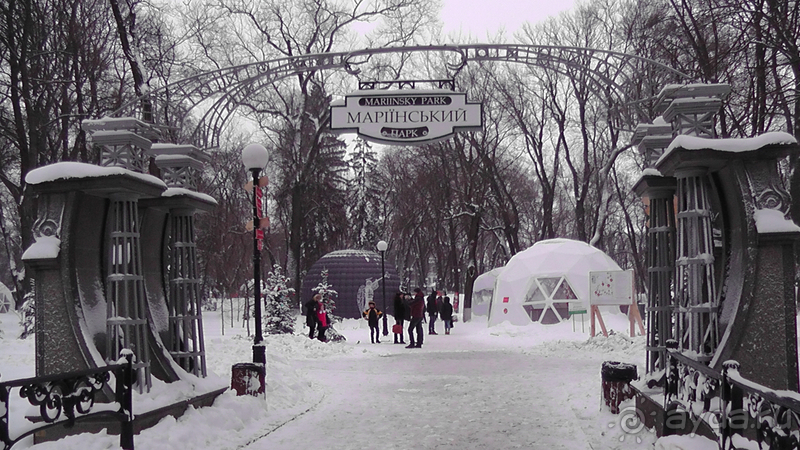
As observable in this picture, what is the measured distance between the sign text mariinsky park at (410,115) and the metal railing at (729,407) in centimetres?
422

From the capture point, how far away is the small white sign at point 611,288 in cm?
2102

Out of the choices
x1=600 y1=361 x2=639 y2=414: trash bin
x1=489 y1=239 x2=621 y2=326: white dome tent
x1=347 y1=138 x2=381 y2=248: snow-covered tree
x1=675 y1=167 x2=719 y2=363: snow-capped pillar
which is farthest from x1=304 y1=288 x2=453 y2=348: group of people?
x1=347 y1=138 x2=381 y2=248: snow-covered tree

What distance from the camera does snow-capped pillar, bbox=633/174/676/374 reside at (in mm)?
8320

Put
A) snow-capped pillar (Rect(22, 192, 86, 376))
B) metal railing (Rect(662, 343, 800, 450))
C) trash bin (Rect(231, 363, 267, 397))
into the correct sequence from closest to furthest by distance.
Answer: metal railing (Rect(662, 343, 800, 450)), snow-capped pillar (Rect(22, 192, 86, 376)), trash bin (Rect(231, 363, 267, 397))

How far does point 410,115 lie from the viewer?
973 cm

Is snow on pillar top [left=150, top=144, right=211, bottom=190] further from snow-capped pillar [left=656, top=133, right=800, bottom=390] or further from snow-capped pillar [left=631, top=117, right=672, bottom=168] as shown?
snow-capped pillar [left=656, top=133, right=800, bottom=390]

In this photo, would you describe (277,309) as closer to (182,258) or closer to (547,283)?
(547,283)

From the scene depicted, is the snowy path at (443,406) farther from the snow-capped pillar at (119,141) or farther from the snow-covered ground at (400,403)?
the snow-capped pillar at (119,141)

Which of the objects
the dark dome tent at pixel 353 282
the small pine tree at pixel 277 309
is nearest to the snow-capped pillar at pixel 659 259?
the small pine tree at pixel 277 309

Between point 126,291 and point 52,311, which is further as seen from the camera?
point 126,291

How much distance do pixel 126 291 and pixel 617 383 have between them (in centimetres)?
578

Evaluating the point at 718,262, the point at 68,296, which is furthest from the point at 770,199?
the point at 68,296

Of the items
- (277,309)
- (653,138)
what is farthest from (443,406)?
(277,309)

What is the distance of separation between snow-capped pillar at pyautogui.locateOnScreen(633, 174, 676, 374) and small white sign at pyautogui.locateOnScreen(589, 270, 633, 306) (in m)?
12.7
